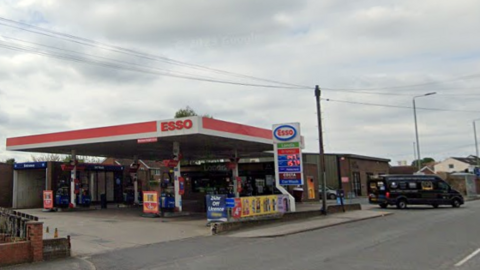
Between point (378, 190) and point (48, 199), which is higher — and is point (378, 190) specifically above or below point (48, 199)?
below

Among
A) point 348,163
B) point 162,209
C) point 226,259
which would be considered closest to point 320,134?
point 162,209

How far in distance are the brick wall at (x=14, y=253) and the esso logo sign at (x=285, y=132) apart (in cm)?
1452

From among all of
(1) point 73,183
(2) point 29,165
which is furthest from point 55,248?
(2) point 29,165

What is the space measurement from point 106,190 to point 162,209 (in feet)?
38.6

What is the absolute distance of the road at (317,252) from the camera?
10.1 m

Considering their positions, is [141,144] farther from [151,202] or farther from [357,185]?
[357,185]

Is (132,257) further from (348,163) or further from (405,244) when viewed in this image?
(348,163)

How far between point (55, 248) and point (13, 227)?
153cm

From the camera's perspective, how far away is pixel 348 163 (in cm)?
5212

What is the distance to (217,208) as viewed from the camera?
62.0 feet

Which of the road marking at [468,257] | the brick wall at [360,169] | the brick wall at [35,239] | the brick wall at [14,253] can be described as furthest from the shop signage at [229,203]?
the brick wall at [360,169]

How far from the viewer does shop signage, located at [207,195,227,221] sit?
18.6 m

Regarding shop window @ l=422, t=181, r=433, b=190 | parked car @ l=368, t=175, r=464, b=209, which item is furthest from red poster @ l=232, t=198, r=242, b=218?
shop window @ l=422, t=181, r=433, b=190

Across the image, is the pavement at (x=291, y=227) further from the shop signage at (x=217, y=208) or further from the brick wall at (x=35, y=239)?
the brick wall at (x=35, y=239)
